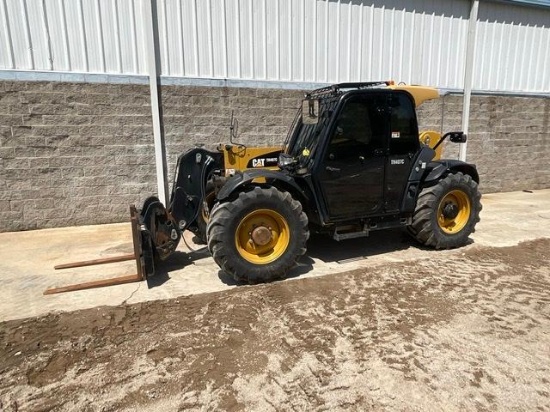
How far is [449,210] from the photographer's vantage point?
5.30 m

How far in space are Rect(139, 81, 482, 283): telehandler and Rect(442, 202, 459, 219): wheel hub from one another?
0.01 m

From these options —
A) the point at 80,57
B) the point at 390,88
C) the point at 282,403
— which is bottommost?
the point at 282,403

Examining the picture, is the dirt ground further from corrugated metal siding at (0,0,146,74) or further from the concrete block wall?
corrugated metal siding at (0,0,146,74)

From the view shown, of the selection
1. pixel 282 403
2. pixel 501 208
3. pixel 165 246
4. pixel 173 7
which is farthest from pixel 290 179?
pixel 501 208

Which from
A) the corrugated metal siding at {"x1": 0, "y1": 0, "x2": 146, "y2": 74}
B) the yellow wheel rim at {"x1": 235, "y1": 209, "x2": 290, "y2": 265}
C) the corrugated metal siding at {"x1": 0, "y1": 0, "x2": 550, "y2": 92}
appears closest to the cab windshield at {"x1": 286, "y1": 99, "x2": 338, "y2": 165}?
the yellow wheel rim at {"x1": 235, "y1": 209, "x2": 290, "y2": 265}

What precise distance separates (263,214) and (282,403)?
2165 millimetres

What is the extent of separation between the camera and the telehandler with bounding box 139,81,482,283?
13.8 feet

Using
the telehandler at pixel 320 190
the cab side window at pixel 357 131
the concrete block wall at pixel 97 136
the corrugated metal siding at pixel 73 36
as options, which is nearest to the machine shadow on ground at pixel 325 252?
the telehandler at pixel 320 190

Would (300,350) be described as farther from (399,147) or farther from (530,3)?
(530,3)

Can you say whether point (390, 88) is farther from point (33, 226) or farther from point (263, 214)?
point (33, 226)

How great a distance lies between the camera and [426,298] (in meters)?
3.85

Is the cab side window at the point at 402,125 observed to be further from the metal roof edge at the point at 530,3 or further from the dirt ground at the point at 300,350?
the metal roof edge at the point at 530,3

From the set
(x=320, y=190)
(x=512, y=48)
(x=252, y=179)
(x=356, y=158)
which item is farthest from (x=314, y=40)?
(x=512, y=48)

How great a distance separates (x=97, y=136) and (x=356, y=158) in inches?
179
